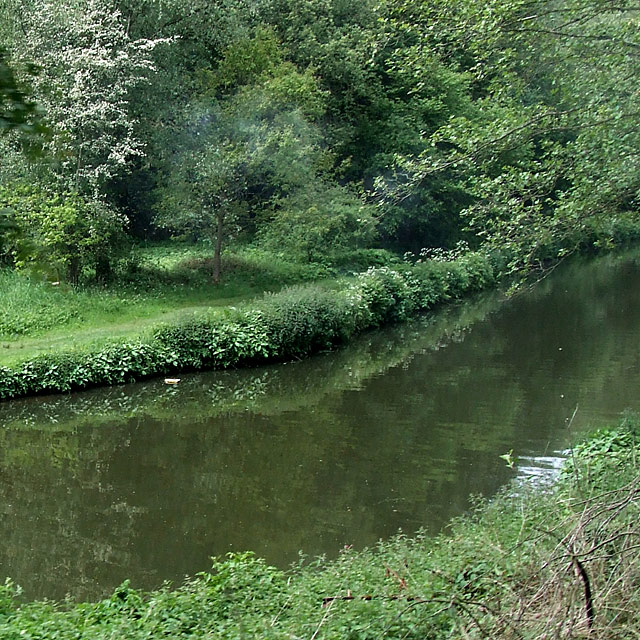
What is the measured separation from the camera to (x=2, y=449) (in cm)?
1188

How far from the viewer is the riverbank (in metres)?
4.09

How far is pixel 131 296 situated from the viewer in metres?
19.8

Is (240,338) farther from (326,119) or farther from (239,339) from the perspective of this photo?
(326,119)

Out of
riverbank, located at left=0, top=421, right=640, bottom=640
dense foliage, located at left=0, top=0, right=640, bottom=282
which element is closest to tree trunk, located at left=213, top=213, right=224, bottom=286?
dense foliage, located at left=0, top=0, right=640, bottom=282

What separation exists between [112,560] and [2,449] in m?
4.31

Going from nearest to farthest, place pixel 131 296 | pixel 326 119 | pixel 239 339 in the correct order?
pixel 239 339 → pixel 131 296 → pixel 326 119

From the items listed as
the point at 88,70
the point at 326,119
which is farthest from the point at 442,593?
the point at 326,119

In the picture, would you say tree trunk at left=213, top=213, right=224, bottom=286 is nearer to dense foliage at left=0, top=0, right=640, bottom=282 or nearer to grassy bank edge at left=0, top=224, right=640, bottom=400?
dense foliage at left=0, top=0, right=640, bottom=282

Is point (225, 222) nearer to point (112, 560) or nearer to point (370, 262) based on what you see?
point (370, 262)

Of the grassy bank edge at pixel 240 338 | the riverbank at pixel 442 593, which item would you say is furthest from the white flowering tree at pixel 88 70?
the riverbank at pixel 442 593

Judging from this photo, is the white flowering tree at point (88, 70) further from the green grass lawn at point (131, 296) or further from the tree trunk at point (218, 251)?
the tree trunk at point (218, 251)

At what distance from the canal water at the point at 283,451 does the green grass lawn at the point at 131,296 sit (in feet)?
6.73

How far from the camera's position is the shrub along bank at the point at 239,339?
14422mm

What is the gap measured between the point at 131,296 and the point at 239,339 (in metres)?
4.23
